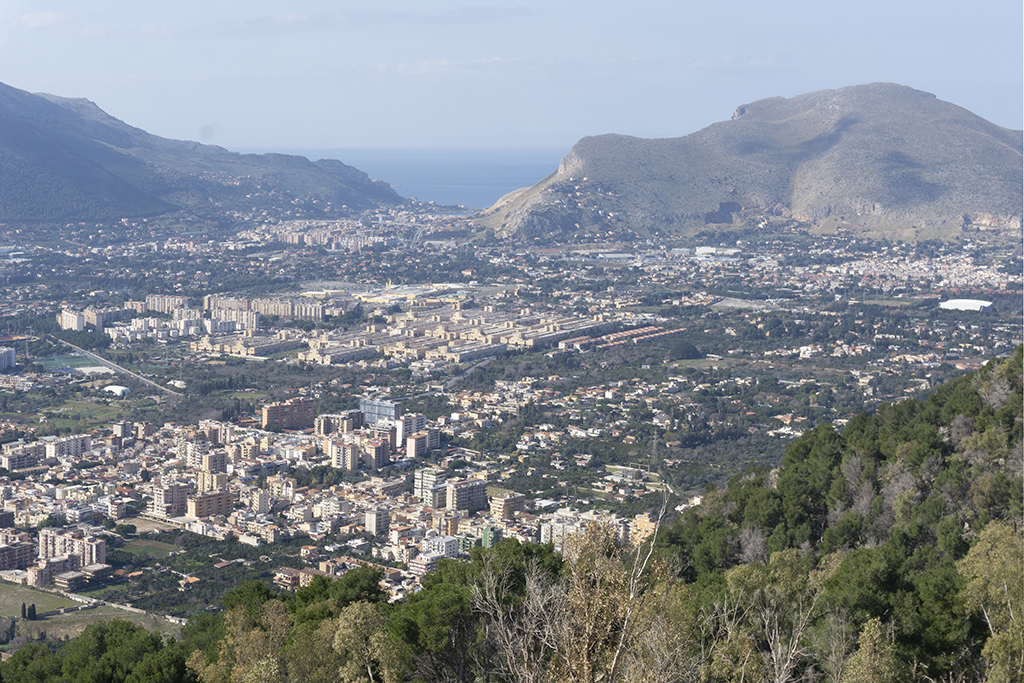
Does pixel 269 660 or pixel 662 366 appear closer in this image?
pixel 269 660

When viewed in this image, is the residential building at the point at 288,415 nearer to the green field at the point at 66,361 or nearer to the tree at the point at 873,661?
the green field at the point at 66,361

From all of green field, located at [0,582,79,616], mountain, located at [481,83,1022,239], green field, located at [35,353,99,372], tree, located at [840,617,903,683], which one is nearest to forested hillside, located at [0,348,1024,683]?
tree, located at [840,617,903,683]

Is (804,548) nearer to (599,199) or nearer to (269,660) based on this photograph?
(269,660)

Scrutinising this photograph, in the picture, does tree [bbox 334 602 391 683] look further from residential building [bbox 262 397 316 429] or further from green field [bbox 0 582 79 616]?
residential building [bbox 262 397 316 429]

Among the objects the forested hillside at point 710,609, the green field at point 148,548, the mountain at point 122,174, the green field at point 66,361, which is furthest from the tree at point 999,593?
the mountain at point 122,174

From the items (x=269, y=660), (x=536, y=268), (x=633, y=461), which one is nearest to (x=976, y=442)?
(x=269, y=660)
